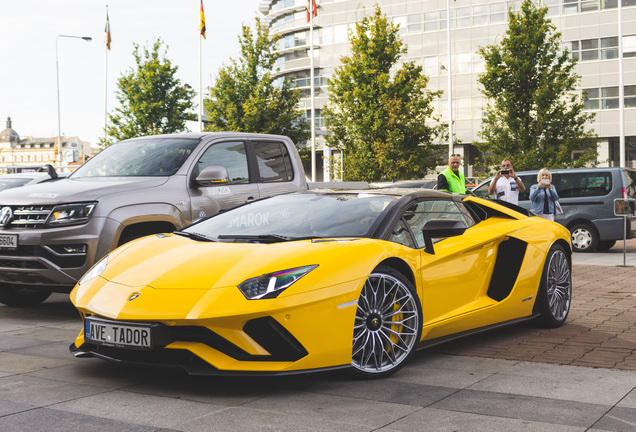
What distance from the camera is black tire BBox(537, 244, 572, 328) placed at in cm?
622

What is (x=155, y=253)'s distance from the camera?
4898 mm

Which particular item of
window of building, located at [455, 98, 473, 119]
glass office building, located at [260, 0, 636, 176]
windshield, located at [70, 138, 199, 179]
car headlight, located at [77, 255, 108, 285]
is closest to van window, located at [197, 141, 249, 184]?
windshield, located at [70, 138, 199, 179]

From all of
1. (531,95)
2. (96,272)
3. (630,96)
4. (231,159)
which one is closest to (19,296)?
(231,159)

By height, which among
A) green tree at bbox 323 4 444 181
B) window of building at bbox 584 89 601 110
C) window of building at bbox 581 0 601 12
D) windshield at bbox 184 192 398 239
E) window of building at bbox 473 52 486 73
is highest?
window of building at bbox 581 0 601 12

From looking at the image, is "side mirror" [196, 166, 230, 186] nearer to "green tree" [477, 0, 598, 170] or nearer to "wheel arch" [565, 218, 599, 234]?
"wheel arch" [565, 218, 599, 234]

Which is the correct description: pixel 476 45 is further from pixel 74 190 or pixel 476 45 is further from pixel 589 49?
pixel 74 190

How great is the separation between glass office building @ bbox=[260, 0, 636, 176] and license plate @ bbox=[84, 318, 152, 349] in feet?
145

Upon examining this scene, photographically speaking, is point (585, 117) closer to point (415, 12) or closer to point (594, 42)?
point (594, 42)

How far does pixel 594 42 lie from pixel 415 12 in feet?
45.8

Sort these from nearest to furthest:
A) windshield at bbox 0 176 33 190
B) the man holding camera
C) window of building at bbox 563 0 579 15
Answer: the man holding camera
windshield at bbox 0 176 33 190
window of building at bbox 563 0 579 15

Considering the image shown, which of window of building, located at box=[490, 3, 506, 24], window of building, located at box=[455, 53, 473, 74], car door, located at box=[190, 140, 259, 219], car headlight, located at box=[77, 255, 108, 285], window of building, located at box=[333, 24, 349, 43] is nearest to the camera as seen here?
car headlight, located at box=[77, 255, 108, 285]

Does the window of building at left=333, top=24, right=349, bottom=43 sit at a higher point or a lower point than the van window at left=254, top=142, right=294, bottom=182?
higher

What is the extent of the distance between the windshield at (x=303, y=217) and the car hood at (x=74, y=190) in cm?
188

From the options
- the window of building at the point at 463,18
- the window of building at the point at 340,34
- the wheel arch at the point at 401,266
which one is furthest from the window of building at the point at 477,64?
the wheel arch at the point at 401,266
